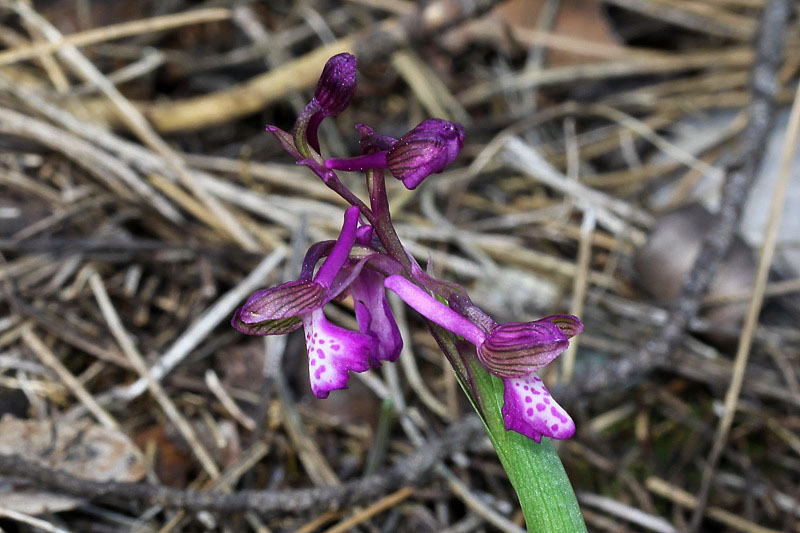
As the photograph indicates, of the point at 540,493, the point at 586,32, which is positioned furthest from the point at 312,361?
the point at 586,32

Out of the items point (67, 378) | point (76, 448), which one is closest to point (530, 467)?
point (76, 448)

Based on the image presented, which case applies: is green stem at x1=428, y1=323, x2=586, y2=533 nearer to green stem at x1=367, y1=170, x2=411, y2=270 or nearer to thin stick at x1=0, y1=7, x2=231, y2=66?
green stem at x1=367, y1=170, x2=411, y2=270

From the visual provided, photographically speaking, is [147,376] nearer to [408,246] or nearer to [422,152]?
[408,246]

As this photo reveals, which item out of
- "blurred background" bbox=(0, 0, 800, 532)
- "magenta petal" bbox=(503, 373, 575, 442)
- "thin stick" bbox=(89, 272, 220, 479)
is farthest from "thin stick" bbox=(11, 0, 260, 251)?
"magenta petal" bbox=(503, 373, 575, 442)

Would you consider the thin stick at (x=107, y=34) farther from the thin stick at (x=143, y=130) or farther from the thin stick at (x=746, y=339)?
the thin stick at (x=746, y=339)

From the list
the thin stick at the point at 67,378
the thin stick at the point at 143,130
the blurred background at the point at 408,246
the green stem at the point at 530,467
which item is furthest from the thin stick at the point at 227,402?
the green stem at the point at 530,467

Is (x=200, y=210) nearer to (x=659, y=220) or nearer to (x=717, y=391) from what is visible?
(x=659, y=220)
